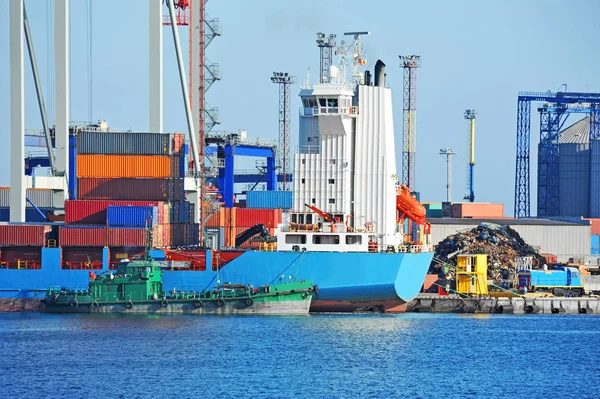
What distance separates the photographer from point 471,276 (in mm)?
67625

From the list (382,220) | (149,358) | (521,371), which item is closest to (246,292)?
(382,220)

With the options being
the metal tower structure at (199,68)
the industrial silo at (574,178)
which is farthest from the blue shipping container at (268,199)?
the industrial silo at (574,178)

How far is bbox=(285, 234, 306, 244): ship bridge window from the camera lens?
62062mm

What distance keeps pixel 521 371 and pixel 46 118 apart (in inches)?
1474

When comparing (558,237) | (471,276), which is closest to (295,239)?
(471,276)

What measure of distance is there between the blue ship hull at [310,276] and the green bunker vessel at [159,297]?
654 millimetres

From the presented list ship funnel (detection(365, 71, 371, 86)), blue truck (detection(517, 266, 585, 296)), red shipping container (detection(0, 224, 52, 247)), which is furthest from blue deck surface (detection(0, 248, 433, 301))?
blue truck (detection(517, 266, 585, 296))

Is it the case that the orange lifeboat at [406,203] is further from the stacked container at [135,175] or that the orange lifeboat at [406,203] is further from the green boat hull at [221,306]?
the stacked container at [135,175]

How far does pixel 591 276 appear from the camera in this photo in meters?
77.0

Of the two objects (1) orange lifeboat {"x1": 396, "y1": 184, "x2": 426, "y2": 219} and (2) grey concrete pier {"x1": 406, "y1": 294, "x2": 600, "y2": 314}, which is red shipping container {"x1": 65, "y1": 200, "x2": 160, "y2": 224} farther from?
(2) grey concrete pier {"x1": 406, "y1": 294, "x2": 600, "y2": 314}

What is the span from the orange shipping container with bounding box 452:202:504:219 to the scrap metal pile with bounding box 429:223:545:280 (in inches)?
825

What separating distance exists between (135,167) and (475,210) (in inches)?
1778

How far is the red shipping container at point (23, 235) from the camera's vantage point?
209ft

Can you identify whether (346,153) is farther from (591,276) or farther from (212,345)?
(591,276)
